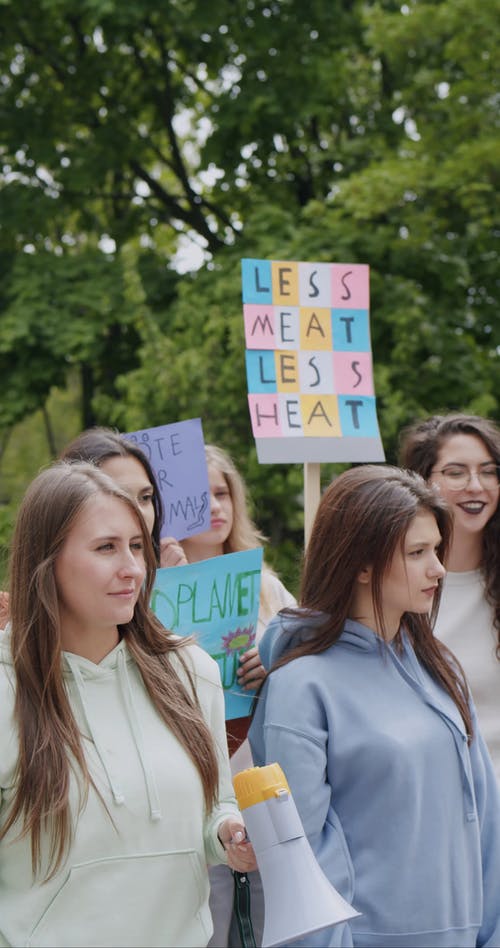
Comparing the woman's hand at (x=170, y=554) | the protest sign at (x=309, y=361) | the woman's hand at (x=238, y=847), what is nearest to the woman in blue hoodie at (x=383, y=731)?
the woman's hand at (x=238, y=847)

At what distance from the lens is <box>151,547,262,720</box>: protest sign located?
3.04 metres

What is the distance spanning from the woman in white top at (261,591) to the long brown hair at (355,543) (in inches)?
17.1

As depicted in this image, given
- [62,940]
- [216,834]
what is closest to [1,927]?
[62,940]

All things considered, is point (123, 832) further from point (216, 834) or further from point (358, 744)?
point (358, 744)

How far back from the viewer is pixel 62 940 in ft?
6.98

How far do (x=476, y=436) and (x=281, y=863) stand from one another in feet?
5.75

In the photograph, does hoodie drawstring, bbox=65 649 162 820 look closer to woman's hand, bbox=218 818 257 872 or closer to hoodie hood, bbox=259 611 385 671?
woman's hand, bbox=218 818 257 872

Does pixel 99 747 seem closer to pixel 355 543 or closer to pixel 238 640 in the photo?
pixel 355 543

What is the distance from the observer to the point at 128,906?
7.17 ft

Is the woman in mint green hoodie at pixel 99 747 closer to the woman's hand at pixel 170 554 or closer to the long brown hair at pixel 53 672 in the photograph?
the long brown hair at pixel 53 672

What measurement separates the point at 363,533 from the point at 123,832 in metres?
0.83

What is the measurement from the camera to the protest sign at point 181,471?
3.72 metres

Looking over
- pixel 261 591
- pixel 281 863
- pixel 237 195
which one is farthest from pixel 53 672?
pixel 237 195

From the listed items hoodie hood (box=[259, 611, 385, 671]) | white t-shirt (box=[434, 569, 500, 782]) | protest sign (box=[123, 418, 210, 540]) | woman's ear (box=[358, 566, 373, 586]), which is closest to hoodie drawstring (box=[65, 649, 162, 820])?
hoodie hood (box=[259, 611, 385, 671])
